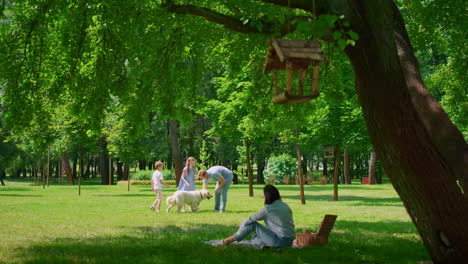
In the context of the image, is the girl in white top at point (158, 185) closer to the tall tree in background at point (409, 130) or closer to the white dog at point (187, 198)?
the white dog at point (187, 198)

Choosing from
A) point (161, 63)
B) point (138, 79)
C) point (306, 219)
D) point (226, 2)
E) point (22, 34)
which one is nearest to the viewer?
point (22, 34)

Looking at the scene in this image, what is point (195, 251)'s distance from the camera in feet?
28.3

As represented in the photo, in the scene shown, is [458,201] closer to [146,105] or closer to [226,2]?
[226,2]

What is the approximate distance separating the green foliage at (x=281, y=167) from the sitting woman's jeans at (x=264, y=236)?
40.1m

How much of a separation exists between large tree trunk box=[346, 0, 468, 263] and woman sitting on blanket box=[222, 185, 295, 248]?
2248mm

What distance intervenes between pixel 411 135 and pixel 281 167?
140 feet

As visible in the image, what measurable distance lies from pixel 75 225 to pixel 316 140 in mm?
A: 12412

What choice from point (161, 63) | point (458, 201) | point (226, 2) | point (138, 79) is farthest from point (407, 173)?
point (138, 79)

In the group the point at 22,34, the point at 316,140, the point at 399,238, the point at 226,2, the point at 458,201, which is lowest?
the point at 399,238

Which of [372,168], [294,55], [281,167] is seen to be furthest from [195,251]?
[372,168]

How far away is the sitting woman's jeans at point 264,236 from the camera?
349 inches

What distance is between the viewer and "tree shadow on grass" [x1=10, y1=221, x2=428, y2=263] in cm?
791

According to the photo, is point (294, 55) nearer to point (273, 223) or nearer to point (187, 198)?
point (273, 223)

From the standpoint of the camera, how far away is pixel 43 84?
11.8 metres
